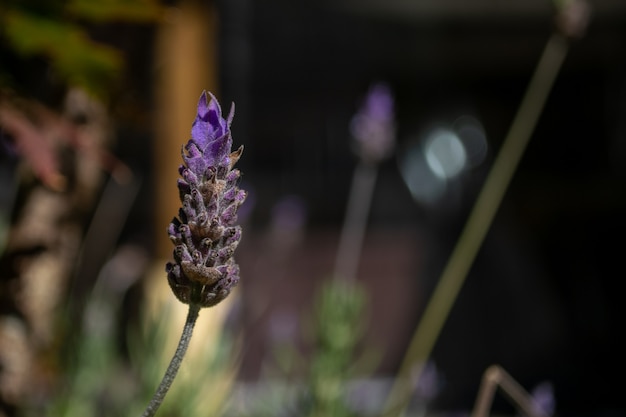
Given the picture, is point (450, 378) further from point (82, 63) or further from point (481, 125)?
point (82, 63)

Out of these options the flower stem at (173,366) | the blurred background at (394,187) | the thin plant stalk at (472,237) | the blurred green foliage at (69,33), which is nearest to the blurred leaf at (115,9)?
the blurred green foliage at (69,33)

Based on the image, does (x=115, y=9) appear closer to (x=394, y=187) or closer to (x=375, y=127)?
(x=375, y=127)

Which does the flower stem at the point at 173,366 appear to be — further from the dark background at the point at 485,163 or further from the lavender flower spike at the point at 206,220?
the dark background at the point at 485,163

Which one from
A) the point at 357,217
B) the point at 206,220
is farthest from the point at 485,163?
the point at 206,220

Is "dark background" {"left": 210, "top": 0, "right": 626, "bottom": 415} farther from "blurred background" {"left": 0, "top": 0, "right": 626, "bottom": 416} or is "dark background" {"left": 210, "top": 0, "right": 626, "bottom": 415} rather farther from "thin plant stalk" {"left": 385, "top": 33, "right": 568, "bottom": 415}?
"thin plant stalk" {"left": 385, "top": 33, "right": 568, "bottom": 415}

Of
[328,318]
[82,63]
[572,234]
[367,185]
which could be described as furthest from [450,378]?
[82,63]

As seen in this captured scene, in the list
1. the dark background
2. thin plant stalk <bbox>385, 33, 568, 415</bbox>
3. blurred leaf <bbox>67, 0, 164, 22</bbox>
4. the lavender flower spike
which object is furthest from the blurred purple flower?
→ the dark background

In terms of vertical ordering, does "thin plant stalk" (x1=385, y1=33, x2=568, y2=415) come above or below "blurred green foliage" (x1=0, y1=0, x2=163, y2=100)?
below
